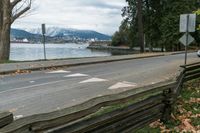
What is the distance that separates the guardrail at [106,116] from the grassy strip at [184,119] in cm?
23

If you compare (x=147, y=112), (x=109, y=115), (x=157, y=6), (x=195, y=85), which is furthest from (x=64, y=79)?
(x=157, y=6)

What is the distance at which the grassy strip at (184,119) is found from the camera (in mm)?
8078

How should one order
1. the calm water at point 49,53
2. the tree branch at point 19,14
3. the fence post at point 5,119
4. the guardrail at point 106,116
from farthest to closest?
the calm water at point 49,53, the tree branch at point 19,14, the guardrail at point 106,116, the fence post at point 5,119

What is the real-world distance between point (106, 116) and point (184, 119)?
3.28 meters

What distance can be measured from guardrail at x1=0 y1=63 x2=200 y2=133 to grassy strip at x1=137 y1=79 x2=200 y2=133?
23 centimetres

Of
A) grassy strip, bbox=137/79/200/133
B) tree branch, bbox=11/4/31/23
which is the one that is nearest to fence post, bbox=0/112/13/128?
grassy strip, bbox=137/79/200/133

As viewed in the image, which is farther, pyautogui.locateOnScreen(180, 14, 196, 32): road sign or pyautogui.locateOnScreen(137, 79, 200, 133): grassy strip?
pyautogui.locateOnScreen(180, 14, 196, 32): road sign

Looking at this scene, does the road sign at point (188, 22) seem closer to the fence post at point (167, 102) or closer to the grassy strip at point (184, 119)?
the grassy strip at point (184, 119)

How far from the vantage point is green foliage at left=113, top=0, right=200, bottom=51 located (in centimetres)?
6397

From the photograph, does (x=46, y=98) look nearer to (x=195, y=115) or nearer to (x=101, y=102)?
(x=195, y=115)

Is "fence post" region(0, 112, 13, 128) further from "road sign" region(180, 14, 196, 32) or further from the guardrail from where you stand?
"road sign" region(180, 14, 196, 32)

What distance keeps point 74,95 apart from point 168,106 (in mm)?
4227

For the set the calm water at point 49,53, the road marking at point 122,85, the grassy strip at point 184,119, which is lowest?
the calm water at point 49,53

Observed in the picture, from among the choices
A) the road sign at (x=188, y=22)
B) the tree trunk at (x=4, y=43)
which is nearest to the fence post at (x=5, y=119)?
the road sign at (x=188, y=22)
